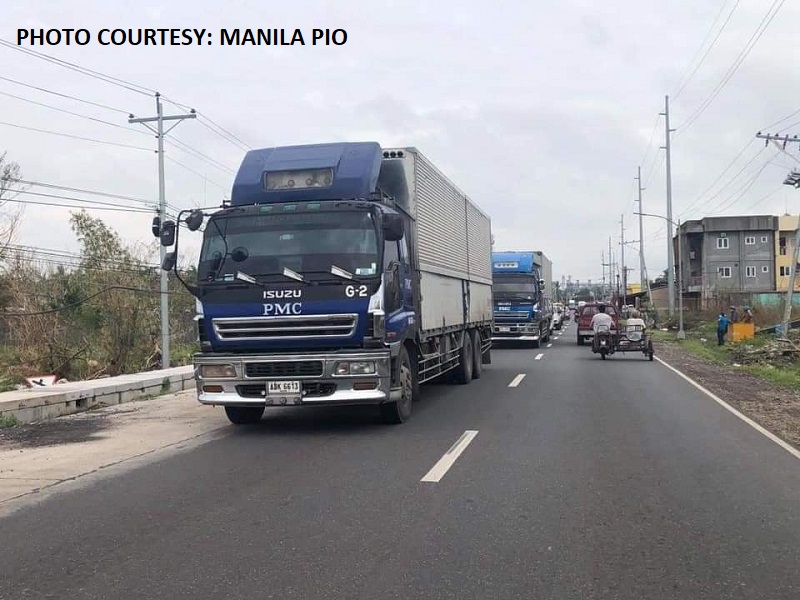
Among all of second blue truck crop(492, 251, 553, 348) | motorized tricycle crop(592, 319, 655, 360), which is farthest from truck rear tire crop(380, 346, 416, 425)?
second blue truck crop(492, 251, 553, 348)

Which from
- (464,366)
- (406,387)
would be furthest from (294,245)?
(464,366)

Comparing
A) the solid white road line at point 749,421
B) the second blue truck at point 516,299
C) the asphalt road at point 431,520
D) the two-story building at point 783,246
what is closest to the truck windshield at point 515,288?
the second blue truck at point 516,299

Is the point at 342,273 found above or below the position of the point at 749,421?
above

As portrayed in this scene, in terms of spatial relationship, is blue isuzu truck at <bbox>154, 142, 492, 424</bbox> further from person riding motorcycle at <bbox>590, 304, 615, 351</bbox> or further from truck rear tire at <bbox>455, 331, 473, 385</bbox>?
person riding motorcycle at <bbox>590, 304, 615, 351</bbox>

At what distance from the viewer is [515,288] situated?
29.2 metres

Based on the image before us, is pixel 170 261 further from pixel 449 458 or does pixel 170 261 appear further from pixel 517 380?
pixel 517 380

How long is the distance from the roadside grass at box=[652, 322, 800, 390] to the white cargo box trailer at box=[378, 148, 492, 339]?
7351 millimetres

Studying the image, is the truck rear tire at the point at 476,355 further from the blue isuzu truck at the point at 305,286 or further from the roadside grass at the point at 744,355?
the roadside grass at the point at 744,355

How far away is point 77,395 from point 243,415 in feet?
12.6

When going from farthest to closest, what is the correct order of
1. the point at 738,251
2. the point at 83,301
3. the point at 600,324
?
the point at 738,251 < the point at 600,324 < the point at 83,301

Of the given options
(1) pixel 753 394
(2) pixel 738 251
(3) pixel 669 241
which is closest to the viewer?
(1) pixel 753 394

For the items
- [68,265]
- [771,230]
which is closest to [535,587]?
[68,265]

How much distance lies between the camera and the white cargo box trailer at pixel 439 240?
11562 millimetres

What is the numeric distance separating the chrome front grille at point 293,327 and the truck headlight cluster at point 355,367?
346 millimetres
